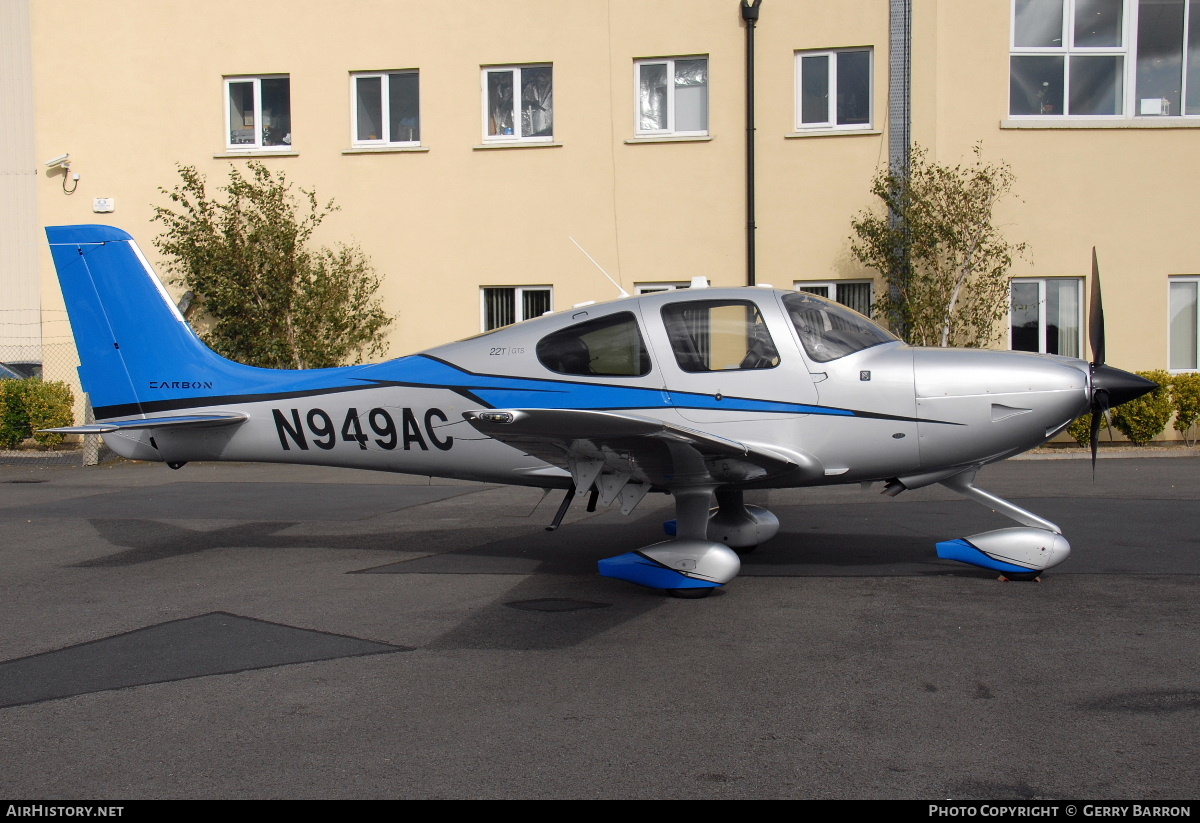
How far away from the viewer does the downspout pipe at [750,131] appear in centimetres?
1566

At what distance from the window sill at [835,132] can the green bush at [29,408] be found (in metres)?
12.9

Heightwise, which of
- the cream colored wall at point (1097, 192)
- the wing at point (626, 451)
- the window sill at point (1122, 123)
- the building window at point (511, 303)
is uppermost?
the window sill at point (1122, 123)

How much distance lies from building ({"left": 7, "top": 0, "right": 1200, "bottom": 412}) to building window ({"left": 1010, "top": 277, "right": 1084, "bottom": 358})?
1.4 inches

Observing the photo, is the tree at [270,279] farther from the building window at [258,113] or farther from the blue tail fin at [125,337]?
the blue tail fin at [125,337]

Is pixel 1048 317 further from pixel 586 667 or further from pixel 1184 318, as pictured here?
pixel 586 667

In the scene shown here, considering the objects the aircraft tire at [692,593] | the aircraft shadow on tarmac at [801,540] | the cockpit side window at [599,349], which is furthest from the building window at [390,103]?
the aircraft tire at [692,593]

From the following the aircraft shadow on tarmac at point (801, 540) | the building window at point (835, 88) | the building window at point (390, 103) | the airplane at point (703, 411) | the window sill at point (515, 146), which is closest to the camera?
the airplane at point (703, 411)

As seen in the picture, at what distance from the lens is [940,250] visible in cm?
1534

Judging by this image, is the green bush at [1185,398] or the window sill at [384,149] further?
the window sill at [384,149]

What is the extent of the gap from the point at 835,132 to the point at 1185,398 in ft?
22.3

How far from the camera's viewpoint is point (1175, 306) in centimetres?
1575

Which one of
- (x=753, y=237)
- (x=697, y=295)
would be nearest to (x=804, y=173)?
(x=753, y=237)

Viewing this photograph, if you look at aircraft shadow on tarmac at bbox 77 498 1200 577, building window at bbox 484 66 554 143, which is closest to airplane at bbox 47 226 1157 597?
aircraft shadow on tarmac at bbox 77 498 1200 577

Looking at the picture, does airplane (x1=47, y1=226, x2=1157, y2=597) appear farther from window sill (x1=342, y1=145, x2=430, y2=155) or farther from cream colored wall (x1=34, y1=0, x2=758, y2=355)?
window sill (x1=342, y1=145, x2=430, y2=155)
